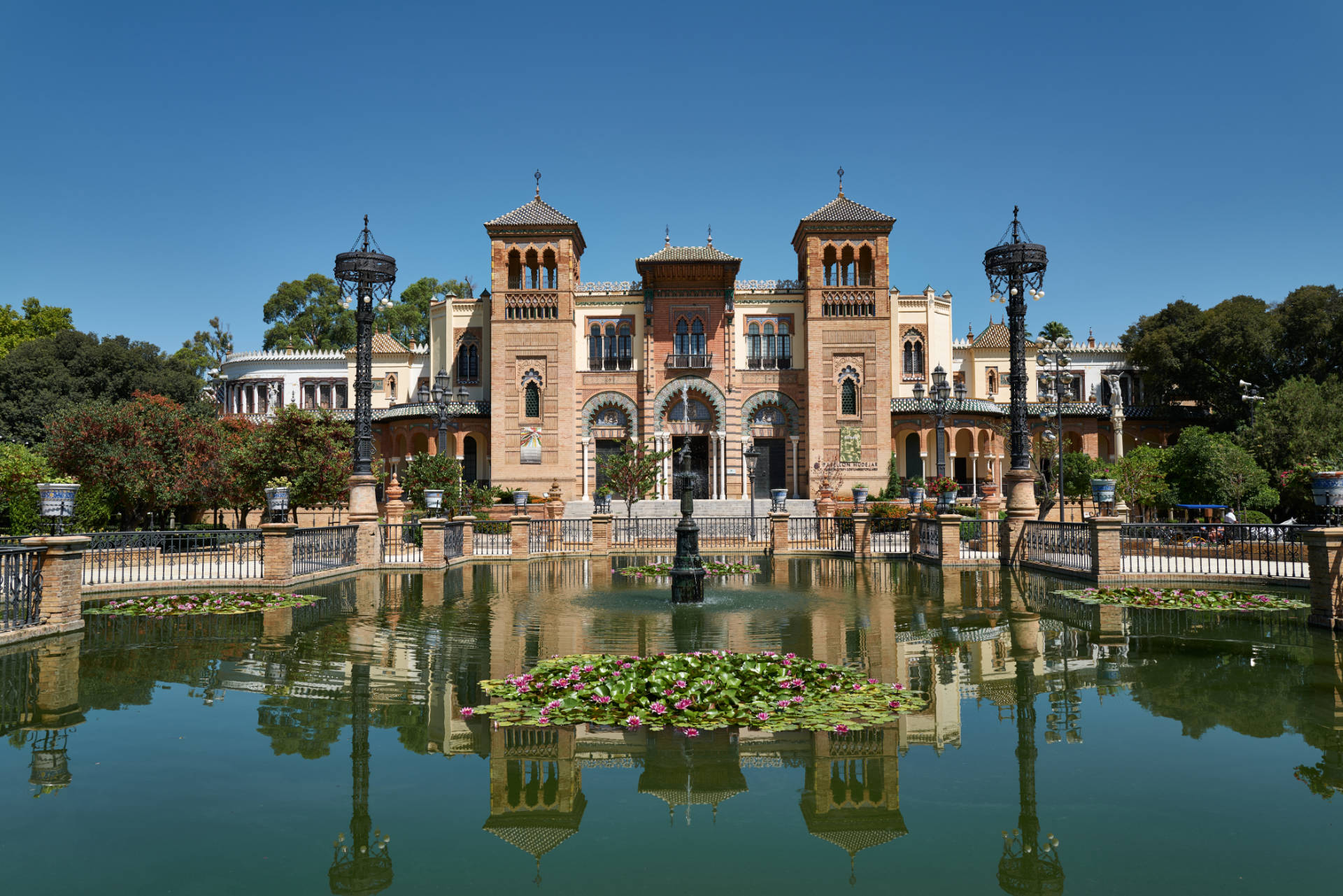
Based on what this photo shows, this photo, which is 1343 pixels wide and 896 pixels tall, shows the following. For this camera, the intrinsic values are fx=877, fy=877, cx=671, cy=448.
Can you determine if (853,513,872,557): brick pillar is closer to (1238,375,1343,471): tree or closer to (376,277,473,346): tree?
(1238,375,1343,471): tree

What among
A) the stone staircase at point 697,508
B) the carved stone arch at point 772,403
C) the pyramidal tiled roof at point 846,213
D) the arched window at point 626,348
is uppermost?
the pyramidal tiled roof at point 846,213

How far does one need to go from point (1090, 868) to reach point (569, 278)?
128ft

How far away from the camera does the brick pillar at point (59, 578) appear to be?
985 centimetres

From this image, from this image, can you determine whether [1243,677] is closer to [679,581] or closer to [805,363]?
[679,581]

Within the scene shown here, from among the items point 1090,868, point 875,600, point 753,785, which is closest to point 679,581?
point 875,600

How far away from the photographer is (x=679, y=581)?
42.0 ft

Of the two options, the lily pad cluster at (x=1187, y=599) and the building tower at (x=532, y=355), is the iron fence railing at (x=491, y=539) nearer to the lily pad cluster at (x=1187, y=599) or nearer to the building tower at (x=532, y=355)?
the lily pad cluster at (x=1187, y=599)

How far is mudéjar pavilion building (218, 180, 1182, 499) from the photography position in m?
40.4

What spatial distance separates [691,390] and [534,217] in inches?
431

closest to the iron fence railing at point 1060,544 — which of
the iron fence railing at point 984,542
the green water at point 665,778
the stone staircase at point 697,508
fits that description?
the iron fence railing at point 984,542

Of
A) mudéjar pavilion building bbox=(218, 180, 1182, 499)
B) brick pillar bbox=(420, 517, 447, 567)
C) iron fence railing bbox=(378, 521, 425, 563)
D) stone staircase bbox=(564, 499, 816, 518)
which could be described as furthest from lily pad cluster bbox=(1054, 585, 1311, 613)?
mudéjar pavilion building bbox=(218, 180, 1182, 499)

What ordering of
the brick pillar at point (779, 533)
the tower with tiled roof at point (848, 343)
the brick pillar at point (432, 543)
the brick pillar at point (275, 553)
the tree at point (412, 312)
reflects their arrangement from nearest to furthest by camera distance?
the brick pillar at point (275, 553), the brick pillar at point (432, 543), the brick pillar at point (779, 533), the tower with tiled roof at point (848, 343), the tree at point (412, 312)

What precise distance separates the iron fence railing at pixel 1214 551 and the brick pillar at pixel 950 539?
122 inches

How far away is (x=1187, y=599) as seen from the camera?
11938 mm
